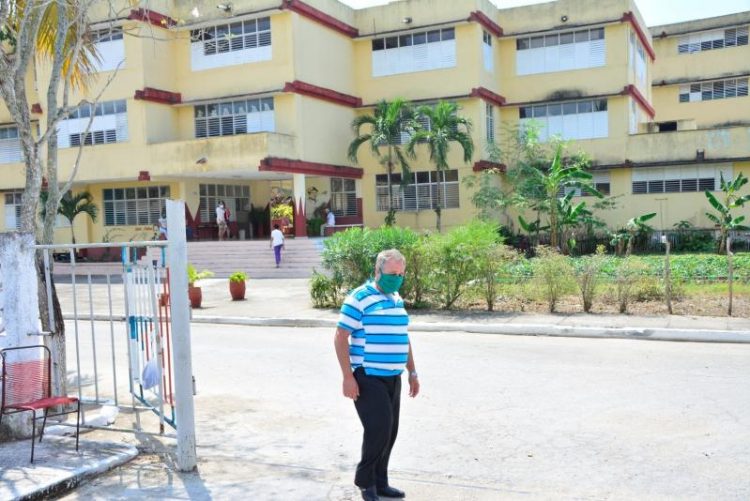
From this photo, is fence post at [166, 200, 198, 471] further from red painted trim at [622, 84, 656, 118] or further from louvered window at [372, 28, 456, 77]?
red painted trim at [622, 84, 656, 118]

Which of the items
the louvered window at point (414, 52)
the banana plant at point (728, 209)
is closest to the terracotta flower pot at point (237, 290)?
the banana plant at point (728, 209)

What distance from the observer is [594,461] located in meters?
5.74

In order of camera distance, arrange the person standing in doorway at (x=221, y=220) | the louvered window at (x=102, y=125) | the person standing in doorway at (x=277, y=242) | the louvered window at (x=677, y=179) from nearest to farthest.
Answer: the person standing in doorway at (x=277, y=242)
the louvered window at (x=677, y=179)
the louvered window at (x=102, y=125)
the person standing in doorway at (x=221, y=220)

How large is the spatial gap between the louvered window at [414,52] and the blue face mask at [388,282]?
1092 inches

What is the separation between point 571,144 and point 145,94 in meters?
17.8

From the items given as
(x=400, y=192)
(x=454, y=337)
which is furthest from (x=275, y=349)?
(x=400, y=192)

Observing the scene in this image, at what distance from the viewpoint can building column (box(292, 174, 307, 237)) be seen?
29591mm

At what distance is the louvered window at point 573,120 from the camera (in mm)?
31562

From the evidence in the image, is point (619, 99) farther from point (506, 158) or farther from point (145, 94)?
point (145, 94)

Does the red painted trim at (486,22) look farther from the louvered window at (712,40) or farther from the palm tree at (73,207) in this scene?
the palm tree at (73,207)

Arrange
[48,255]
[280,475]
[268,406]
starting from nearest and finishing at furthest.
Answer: [280,475], [48,255], [268,406]

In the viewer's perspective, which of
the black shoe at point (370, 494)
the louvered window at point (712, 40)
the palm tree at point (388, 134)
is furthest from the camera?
the louvered window at point (712, 40)

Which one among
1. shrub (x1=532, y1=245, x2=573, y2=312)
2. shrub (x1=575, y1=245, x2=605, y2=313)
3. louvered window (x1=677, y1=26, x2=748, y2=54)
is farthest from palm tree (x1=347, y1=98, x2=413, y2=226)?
louvered window (x1=677, y1=26, x2=748, y2=54)

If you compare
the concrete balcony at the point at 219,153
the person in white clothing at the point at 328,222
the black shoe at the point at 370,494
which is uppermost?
the concrete balcony at the point at 219,153
